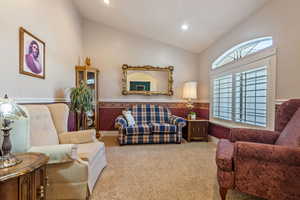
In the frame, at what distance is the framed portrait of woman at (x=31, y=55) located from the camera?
203cm

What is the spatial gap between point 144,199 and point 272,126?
6.78 ft

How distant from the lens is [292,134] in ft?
5.52

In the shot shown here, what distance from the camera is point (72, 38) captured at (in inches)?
148

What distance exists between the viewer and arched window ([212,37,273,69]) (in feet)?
8.53

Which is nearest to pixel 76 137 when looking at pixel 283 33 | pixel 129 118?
pixel 129 118

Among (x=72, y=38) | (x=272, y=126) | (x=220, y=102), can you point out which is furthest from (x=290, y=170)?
(x=72, y=38)

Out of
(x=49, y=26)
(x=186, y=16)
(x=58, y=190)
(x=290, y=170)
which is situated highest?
(x=186, y=16)

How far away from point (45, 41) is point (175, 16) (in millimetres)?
2387

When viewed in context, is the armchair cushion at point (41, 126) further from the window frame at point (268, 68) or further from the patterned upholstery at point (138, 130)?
the window frame at point (268, 68)

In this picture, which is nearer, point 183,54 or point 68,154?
point 68,154

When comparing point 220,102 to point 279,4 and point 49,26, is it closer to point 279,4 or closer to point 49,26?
point 279,4

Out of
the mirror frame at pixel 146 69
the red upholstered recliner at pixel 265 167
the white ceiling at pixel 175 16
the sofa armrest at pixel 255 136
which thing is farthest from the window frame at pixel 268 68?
the mirror frame at pixel 146 69

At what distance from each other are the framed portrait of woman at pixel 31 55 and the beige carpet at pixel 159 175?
1.74 meters

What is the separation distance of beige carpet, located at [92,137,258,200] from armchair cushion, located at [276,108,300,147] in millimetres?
713
